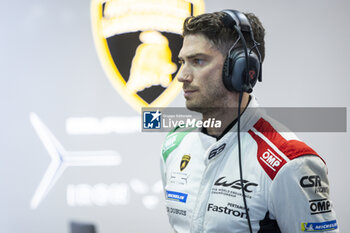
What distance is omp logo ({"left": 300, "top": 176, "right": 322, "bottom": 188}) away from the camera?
836mm

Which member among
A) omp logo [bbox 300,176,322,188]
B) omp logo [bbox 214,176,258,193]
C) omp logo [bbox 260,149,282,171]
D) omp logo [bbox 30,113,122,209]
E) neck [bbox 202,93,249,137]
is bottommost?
omp logo [bbox 30,113,122,209]

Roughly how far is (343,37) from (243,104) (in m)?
1.51

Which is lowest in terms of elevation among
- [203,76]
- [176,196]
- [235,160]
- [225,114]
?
[176,196]

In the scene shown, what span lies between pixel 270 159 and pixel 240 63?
273mm

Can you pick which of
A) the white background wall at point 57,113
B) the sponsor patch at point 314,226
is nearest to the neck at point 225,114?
the sponsor patch at point 314,226

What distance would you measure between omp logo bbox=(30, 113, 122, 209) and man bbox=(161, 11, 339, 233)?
104cm

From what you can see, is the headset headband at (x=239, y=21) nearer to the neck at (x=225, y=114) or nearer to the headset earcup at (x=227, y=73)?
the headset earcup at (x=227, y=73)

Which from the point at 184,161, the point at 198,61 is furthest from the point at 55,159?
the point at 198,61

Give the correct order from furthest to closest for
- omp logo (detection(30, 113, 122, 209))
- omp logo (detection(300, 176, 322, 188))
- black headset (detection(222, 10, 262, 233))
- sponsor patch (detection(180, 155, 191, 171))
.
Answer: omp logo (detection(30, 113, 122, 209)), sponsor patch (detection(180, 155, 191, 171)), black headset (detection(222, 10, 262, 233)), omp logo (detection(300, 176, 322, 188))

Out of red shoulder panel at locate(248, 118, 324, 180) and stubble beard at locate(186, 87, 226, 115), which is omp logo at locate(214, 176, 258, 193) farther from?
stubble beard at locate(186, 87, 226, 115)

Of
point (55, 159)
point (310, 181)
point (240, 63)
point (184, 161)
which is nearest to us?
point (310, 181)

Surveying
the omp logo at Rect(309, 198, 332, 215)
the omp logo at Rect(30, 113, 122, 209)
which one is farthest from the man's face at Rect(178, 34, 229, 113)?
the omp logo at Rect(30, 113, 122, 209)

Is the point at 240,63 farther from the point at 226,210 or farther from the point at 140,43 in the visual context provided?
the point at 140,43

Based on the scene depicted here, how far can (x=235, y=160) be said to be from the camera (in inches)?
37.0
